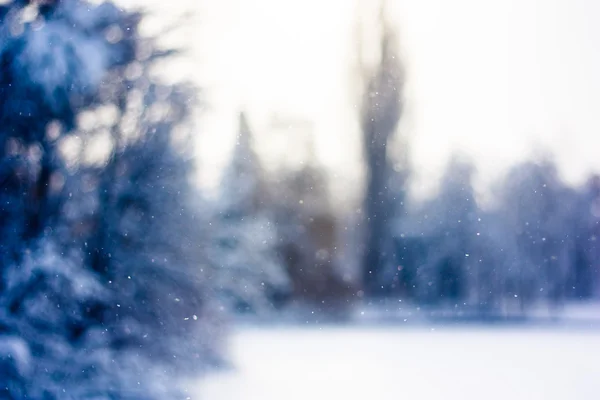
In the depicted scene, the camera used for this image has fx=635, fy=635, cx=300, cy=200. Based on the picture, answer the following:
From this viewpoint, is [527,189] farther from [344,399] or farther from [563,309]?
[344,399]

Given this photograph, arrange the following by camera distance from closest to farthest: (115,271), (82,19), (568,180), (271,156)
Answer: (82,19)
(115,271)
(568,180)
(271,156)

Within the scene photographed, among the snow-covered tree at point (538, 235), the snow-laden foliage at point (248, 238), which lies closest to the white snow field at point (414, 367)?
the snow-laden foliage at point (248, 238)

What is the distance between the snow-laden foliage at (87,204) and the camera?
522 cm

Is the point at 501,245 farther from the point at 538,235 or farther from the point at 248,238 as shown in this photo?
the point at 248,238

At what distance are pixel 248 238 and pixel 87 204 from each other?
13005 mm

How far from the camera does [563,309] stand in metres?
18.6

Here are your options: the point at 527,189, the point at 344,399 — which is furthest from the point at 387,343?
the point at 527,189

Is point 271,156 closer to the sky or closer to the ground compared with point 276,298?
closer to the sky

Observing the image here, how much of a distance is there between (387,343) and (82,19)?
995 cm

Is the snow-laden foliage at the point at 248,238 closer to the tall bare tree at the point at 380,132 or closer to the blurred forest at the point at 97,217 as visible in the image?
the tall bare tree at the point at 380,132

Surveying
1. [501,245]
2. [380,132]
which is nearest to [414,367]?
[380,132]

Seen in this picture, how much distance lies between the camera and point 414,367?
9.57m

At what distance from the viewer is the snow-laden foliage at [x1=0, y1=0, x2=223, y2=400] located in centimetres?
522

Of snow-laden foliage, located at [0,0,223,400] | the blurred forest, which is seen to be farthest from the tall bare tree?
snow-laden foliage, located at [0,0,223,400]
